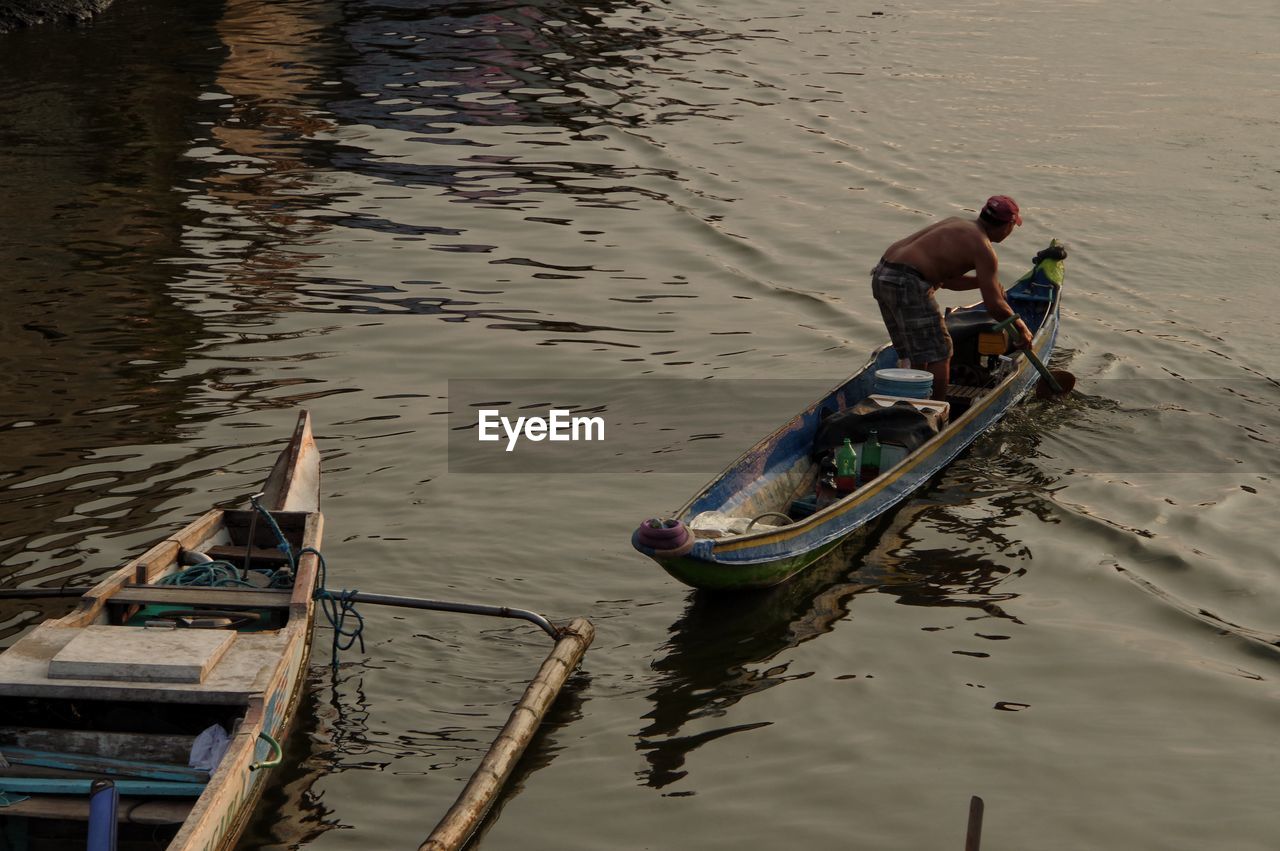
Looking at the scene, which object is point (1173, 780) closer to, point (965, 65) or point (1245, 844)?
point (1245, 844)

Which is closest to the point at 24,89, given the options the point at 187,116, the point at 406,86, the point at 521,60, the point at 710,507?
the point at 187,116

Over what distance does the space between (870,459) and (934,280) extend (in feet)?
6.97

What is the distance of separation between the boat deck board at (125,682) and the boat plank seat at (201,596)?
1.69 feet

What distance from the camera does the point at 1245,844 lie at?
733 cm

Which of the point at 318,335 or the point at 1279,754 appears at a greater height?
the point at 318,335

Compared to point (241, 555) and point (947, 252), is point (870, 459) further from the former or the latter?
point (241, 555)

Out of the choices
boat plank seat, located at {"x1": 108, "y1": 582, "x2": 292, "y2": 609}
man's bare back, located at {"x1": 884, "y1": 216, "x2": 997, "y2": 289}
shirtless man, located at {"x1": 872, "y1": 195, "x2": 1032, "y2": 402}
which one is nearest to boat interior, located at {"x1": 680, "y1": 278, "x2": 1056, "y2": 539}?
shirtless man, located at {"x1": 872, "y1": 195, "x2": 1032, "y2": 402}

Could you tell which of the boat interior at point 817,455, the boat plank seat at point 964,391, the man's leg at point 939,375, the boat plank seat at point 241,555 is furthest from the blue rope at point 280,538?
the boat plank seat at point 964,391

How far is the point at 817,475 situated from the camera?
427 inches

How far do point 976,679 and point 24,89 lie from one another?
19821mm

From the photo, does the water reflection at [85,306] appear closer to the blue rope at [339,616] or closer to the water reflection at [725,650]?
the blue rope at [339,616]

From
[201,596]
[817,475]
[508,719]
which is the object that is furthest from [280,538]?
[817,475]

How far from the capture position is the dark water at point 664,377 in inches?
311

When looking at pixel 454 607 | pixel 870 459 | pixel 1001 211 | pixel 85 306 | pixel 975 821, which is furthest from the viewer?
pixel 85 306
